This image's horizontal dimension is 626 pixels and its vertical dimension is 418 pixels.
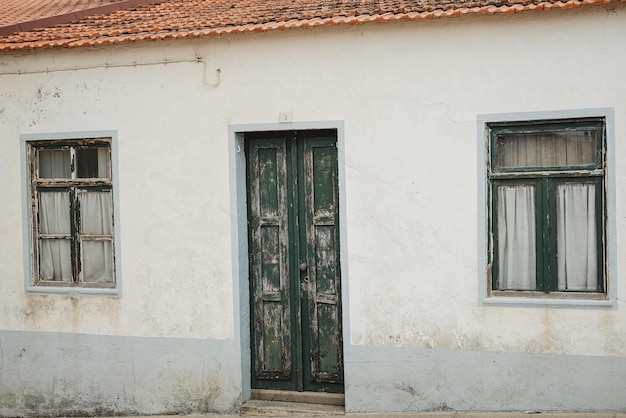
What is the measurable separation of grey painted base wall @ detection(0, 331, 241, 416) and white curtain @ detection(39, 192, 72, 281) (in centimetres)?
67

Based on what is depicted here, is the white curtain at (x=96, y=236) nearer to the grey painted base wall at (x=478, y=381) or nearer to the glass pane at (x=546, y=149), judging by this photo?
the grey painted base wall at (x=478, y=381)

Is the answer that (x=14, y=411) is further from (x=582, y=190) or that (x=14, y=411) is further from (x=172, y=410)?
(x=582, y=190)

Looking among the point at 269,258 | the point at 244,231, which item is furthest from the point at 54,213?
the point at 269,258

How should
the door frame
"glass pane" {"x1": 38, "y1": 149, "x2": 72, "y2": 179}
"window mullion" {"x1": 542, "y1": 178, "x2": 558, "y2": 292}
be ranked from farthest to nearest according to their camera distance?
"glass pane" {"x1": 38, "y1": 149, "x2": 72, "y2": 179} → the door frame → "window mullion" {"x1": 542, "y1": 178, "x2": 558, "y2": 292}

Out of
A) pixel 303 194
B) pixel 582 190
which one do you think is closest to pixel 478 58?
pixel 582 190

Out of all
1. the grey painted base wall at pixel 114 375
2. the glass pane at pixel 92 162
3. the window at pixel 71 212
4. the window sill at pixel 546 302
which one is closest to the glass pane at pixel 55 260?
the window at pixel 71 212

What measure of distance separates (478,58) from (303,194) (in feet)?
6.90

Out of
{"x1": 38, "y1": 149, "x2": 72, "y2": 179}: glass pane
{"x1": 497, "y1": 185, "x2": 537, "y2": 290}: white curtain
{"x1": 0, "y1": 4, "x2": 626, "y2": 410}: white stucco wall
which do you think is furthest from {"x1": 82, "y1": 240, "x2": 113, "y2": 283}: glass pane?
{"x1": 497, "y1": 185, "x2": 537, "y2": 290}: white curtain

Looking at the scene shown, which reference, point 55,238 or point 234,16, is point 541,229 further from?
point 55,238

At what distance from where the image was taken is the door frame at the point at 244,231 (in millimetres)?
7453

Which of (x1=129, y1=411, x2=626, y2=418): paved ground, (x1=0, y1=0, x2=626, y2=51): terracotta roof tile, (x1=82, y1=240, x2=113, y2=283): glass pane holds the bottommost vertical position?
(x1=129, y1=411, x2=626, y2=418): paved ground

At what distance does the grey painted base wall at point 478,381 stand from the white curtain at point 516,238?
0.67 metres

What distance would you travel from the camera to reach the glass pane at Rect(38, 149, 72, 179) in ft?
27.7

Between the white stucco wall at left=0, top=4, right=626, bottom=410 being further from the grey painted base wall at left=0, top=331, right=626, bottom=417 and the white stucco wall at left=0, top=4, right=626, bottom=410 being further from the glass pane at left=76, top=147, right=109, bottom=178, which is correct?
the glass pane at left=76, top=147, right=109, bottom=178
